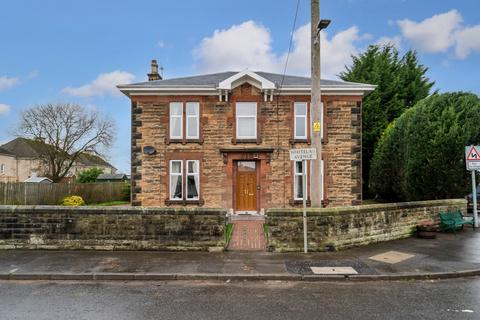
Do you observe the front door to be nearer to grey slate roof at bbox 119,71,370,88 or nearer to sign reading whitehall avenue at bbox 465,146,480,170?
grey slate roof at bbox 119,71,370,88

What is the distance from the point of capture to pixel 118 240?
29.9ft

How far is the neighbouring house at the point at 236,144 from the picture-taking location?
16.0 m

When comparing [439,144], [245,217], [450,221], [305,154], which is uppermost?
[439,144]

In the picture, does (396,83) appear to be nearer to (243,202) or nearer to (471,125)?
(471,125)

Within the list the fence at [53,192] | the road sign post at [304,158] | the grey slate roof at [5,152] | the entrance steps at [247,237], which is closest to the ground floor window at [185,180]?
the entrance steps at [247,237]

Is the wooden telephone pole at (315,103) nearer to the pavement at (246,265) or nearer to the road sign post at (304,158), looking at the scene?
the road sign post at (304,158)

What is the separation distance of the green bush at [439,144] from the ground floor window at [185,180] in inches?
389

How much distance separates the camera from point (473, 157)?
12906mm

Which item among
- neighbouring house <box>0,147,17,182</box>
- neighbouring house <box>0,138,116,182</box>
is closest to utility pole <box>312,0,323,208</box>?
neighbouring house <box>0,138,116,182</box>

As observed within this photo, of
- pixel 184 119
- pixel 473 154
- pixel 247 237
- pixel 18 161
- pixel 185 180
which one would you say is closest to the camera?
pixel 247 237

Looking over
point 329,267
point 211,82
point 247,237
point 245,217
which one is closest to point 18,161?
point 211,82

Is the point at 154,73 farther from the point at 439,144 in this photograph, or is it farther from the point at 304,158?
the point at 439,144

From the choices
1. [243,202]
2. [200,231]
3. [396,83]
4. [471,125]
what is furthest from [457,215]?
[396,83]

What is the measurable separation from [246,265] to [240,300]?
1.99 m
